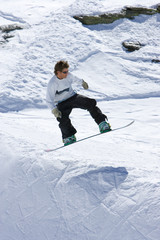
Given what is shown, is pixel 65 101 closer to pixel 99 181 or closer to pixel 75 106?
pixel 75 106

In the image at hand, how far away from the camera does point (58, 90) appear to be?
4.89 meters

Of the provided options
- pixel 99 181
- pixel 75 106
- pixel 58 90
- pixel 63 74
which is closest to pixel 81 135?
pixel 75 106

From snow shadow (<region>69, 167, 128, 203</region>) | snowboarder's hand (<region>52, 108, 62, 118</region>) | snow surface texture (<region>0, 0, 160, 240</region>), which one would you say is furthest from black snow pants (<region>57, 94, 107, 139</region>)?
snow shadow (<region>69, 167, 128, 203</region>)

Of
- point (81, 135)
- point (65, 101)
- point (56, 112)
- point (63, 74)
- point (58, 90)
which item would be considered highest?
point (63, 74)

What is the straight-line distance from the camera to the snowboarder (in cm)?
480

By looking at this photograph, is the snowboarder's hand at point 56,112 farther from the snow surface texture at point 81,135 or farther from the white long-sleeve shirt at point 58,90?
the snow surface texture at point 81,135

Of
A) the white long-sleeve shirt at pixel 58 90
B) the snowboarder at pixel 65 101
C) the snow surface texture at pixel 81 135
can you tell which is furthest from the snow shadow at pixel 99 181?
the white long-sleeve shirt at pixel 58 90

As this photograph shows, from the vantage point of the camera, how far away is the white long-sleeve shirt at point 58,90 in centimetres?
481

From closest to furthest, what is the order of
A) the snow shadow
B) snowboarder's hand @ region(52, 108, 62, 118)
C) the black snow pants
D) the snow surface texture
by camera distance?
the snow surface texture, the snow shadow, snowboarder's hand @ region(52, 108, 62, 118), the black snow pants

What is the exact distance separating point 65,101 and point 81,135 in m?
1.74

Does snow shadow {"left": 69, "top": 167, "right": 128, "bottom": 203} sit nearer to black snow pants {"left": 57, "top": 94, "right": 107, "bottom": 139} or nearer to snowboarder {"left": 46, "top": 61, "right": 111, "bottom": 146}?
snowboarder {"left": 46, "top": 61, "right": 111, "bottom": 146}

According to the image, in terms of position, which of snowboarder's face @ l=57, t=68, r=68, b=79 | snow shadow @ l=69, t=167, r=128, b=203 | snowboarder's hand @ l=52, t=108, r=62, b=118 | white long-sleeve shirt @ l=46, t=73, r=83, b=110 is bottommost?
snow shadow @ l=69, t=167, r=128, b=203

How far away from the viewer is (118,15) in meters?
12.0

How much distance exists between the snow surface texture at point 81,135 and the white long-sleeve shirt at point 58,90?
87cm
